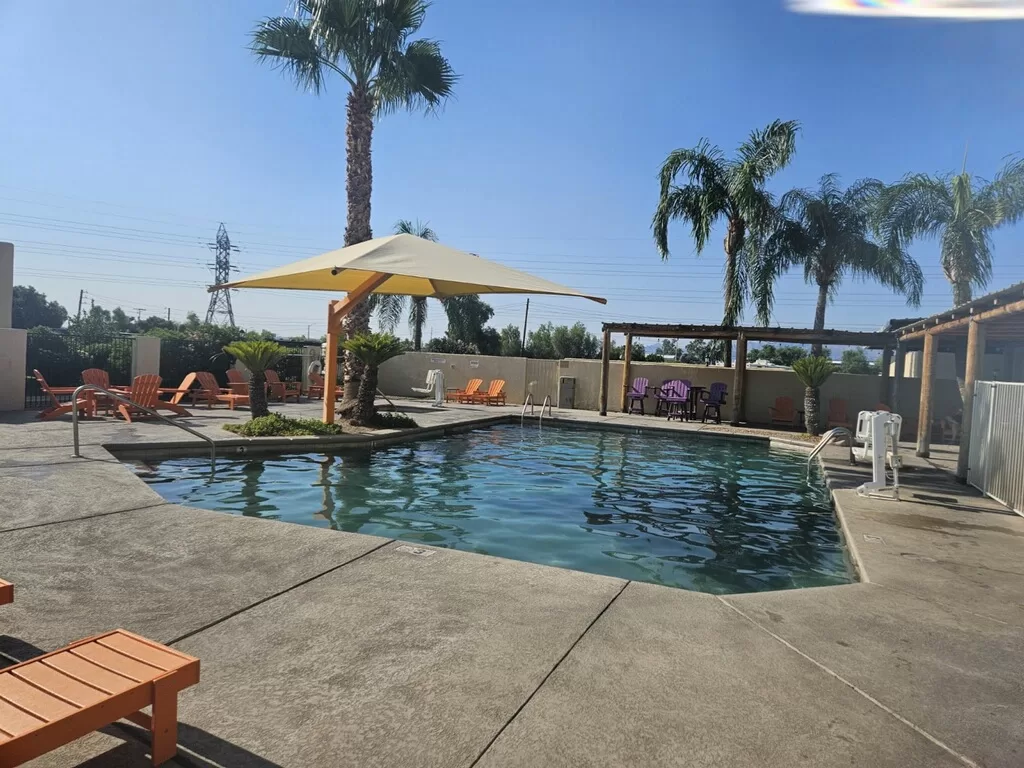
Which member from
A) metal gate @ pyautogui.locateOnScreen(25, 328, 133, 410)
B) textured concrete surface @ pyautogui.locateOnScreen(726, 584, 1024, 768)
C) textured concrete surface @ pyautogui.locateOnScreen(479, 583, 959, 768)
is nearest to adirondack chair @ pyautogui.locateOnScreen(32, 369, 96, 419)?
metal gate @ pyautogui.locateOnScreen(25, 328, 133, 410)

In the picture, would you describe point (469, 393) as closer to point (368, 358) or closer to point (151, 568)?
point (368, 358)

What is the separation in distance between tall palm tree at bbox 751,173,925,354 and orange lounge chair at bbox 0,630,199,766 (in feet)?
75.6

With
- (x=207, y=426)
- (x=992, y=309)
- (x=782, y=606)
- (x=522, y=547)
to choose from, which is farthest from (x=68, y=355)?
(x=992, y=309)

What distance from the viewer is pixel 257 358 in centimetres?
1160

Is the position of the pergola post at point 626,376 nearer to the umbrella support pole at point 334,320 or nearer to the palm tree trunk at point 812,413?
the palm tree trunk at point 812,413

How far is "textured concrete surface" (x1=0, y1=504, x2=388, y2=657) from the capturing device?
10.6 ft

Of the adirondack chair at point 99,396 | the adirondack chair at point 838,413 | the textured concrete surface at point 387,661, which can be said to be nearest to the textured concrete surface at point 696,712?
the textured concrete surface at point 387,661

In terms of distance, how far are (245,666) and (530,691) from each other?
1.22 metres

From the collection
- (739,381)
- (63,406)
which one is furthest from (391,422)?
(739,381)

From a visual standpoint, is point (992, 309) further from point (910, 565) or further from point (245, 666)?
point (245, 666)

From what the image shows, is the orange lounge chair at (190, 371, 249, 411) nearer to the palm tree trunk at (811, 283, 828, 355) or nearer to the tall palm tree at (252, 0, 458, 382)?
the tall palm tree at (252, 0, 458, 382)

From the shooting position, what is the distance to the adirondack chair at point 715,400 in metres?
18.5

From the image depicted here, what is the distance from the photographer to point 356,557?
175 inches

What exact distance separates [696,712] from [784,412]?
1723 centimetres
